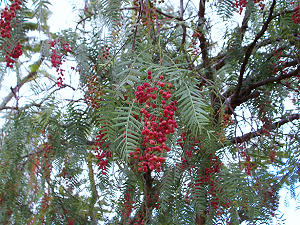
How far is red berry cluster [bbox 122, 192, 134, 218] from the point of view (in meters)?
1.39

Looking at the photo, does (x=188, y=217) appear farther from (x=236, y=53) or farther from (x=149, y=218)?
(x=236, y=53)

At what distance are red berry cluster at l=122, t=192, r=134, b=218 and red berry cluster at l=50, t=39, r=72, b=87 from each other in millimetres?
651

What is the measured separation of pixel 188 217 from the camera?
1.13 m

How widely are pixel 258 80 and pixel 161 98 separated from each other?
4.78ft

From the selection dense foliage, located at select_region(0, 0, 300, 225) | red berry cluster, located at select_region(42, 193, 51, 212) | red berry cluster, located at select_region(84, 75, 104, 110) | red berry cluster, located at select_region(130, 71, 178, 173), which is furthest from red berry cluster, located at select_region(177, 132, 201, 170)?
red berry cluster, located at select_region(42, 193, 51, 212)

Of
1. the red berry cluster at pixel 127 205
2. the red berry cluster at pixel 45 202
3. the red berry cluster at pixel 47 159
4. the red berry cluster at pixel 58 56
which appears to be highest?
the red berry cluster at pixel 58 56

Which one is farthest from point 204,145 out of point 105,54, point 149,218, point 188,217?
point 105,54

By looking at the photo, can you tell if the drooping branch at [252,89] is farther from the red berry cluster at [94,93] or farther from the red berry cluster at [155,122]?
the red berry cluster at [155,122]

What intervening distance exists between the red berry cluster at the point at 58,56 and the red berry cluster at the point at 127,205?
2.14 ft

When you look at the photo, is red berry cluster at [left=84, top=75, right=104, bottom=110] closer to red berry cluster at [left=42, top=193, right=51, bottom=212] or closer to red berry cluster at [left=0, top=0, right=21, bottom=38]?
red berry cluster at [left=0, top=0, right=21, bottom=38]

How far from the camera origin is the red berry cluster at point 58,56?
1.58m

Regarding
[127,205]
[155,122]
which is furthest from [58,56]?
[155,122]

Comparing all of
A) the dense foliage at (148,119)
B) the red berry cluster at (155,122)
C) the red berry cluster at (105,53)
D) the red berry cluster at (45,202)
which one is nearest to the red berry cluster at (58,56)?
the dense foliage at (148,119)

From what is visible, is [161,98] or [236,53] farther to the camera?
[236,53]
